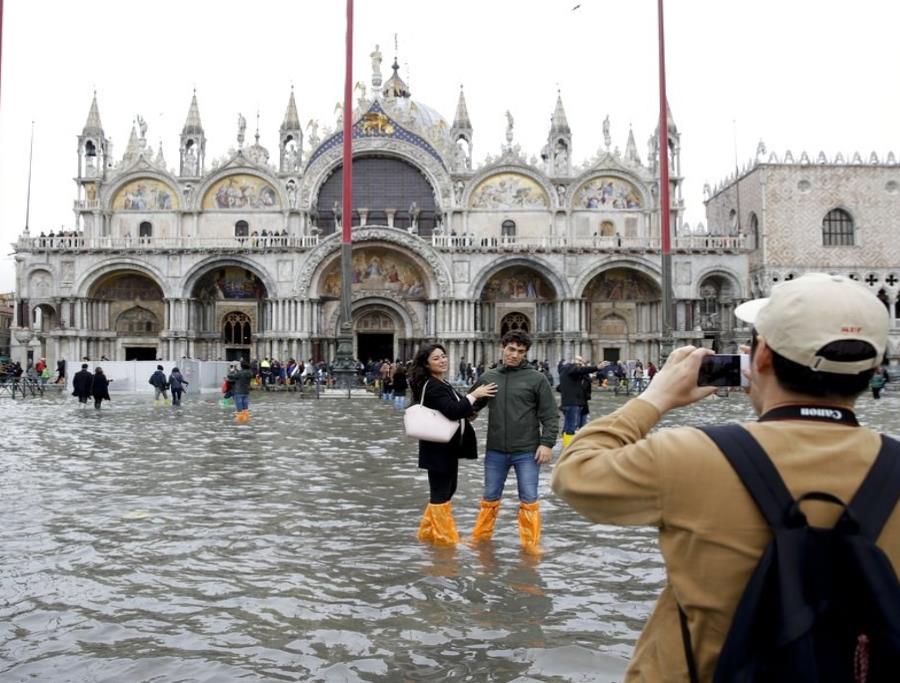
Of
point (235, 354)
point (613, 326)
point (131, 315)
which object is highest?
point (131, 315)

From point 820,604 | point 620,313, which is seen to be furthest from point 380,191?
point 820,604

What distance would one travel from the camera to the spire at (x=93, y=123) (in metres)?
42.8

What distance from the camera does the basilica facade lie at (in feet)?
131

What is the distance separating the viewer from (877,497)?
6.30ft

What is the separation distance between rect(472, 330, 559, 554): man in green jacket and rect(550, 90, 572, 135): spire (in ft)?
122

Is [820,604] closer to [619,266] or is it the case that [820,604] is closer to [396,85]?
[619,266]

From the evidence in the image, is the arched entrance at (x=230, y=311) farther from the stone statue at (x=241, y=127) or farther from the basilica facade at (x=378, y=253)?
the stone statue at (x=241, y=127)

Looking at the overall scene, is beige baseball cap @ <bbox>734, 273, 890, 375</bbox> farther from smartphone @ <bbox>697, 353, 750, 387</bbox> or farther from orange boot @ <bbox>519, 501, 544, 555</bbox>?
orange boot @ <bbox>519, 501, 544, 555</bbox>

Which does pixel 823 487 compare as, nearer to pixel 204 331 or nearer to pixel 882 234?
pixel 204 331

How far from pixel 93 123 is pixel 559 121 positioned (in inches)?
886

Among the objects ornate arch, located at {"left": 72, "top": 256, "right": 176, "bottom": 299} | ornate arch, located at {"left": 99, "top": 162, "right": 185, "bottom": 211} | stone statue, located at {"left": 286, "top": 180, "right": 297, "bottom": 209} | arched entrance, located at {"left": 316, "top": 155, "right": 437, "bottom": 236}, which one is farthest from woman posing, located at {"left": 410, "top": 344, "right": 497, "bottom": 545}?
ornate arch, located at {"left": 99, "top": 162, "right": 185, "bottom": 211}

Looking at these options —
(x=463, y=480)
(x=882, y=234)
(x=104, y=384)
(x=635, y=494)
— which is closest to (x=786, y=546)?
(x=635, y=494)

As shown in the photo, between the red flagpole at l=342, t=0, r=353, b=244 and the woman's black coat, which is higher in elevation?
the red flagpole at l=342, t=0, r=353, b=244

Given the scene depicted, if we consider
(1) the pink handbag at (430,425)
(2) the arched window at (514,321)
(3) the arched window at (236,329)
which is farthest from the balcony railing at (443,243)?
(1) the pink handbag at (430,425)
